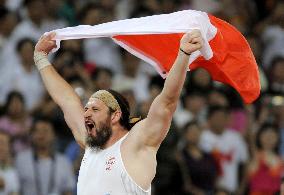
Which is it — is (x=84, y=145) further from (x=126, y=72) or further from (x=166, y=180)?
(x=126, y=72)

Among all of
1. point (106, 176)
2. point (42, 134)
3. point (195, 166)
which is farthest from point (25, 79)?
point (106, 176)

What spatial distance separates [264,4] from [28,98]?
14.2ft

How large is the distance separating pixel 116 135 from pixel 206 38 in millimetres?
995

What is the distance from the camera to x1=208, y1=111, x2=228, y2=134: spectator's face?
11.3m

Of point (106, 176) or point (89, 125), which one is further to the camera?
point (89, 125)

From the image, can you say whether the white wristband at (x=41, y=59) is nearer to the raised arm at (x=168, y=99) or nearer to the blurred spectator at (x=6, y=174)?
the raised arm at (x=168, y=99)

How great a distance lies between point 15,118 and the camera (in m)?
10.7

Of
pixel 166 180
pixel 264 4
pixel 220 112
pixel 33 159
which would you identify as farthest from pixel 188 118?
pixel 264 4

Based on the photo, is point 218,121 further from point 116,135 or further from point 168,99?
point 168,99

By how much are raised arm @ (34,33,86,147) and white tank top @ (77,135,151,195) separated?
49 cm

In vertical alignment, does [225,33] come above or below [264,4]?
above

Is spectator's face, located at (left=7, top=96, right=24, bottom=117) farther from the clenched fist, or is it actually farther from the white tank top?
the clenched fist

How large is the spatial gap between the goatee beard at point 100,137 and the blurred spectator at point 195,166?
3.38 metres

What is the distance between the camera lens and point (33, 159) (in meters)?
10.1
